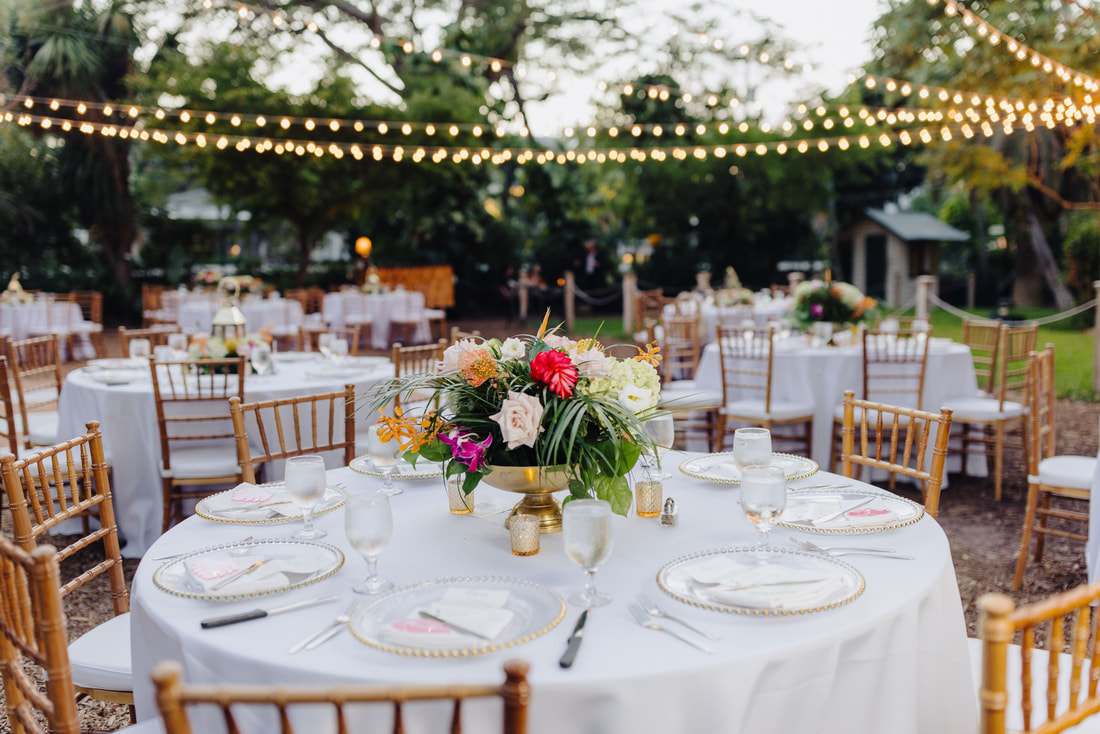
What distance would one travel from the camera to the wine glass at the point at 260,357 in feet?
15.8

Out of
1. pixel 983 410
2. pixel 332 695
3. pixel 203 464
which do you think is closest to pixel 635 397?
pixel 332 695

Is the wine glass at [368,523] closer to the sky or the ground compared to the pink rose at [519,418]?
closer to the ground

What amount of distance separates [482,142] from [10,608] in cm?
1528

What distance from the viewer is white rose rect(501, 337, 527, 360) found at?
78.0 inches

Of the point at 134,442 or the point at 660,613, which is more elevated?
the point at 660,613

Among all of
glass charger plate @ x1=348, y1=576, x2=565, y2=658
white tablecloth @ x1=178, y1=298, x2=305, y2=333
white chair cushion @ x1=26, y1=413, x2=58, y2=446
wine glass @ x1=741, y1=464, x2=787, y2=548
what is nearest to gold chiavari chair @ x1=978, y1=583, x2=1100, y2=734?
wine glass @ x1=741, y1=464, x2=787, y2=548

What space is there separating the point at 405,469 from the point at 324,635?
1.11 metres

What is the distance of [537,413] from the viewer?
5.87ft

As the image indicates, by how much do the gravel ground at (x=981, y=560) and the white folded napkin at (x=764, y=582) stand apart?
6.75ft

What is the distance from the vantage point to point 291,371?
195 inches

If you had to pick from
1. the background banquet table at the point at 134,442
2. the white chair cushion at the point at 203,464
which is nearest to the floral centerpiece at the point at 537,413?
the white chair cushion at the point at 203,464

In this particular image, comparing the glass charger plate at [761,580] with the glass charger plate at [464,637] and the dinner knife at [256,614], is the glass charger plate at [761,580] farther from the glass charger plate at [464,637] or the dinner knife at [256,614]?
the dinner knife at [256,614]

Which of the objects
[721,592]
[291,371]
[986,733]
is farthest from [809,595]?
[291,371]

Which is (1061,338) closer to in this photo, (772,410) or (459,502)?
(772,410)
